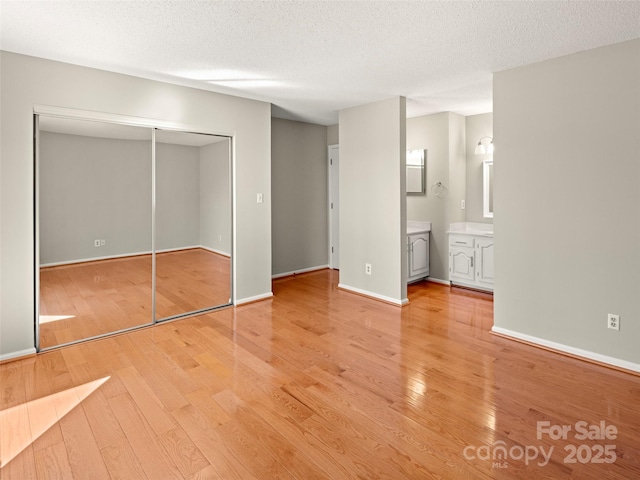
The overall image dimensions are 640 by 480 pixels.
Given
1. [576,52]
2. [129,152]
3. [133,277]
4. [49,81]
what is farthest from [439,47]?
[133,277]

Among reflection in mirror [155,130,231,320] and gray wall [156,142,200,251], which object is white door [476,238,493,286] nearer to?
reflection in mirror [155,130,231,320]

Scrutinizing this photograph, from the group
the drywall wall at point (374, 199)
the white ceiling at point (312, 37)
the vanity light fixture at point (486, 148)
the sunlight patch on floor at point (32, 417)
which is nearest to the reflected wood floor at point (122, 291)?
the sunlight patch on floor at point (32, 417)

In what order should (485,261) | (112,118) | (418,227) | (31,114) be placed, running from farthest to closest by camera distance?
(418,227) < (485,261) < (112,118) < (31,114)

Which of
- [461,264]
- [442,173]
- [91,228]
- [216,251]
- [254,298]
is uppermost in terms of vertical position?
[442,173]

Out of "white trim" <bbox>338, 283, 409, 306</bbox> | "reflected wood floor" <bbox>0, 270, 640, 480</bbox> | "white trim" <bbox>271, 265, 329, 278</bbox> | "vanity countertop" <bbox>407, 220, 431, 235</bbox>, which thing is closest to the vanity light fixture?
"vanity countertop" <bbox>407, 220, 431, 235</bbox>

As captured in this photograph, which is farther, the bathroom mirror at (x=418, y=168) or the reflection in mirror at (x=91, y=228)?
the bathroom mirror at (x=418, y=168)

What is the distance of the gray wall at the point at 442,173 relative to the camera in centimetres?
549

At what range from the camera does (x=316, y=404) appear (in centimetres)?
247

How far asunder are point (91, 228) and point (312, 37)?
260cm

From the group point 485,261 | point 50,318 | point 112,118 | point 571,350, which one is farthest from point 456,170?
point 50,318

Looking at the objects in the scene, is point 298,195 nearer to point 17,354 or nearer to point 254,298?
point 254,298

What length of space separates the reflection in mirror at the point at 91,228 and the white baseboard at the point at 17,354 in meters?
0.09

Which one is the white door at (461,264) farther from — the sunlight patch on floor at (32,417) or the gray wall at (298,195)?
the sunlight patch on floor at (32,417)

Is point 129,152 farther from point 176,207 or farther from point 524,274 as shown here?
point 524,274
